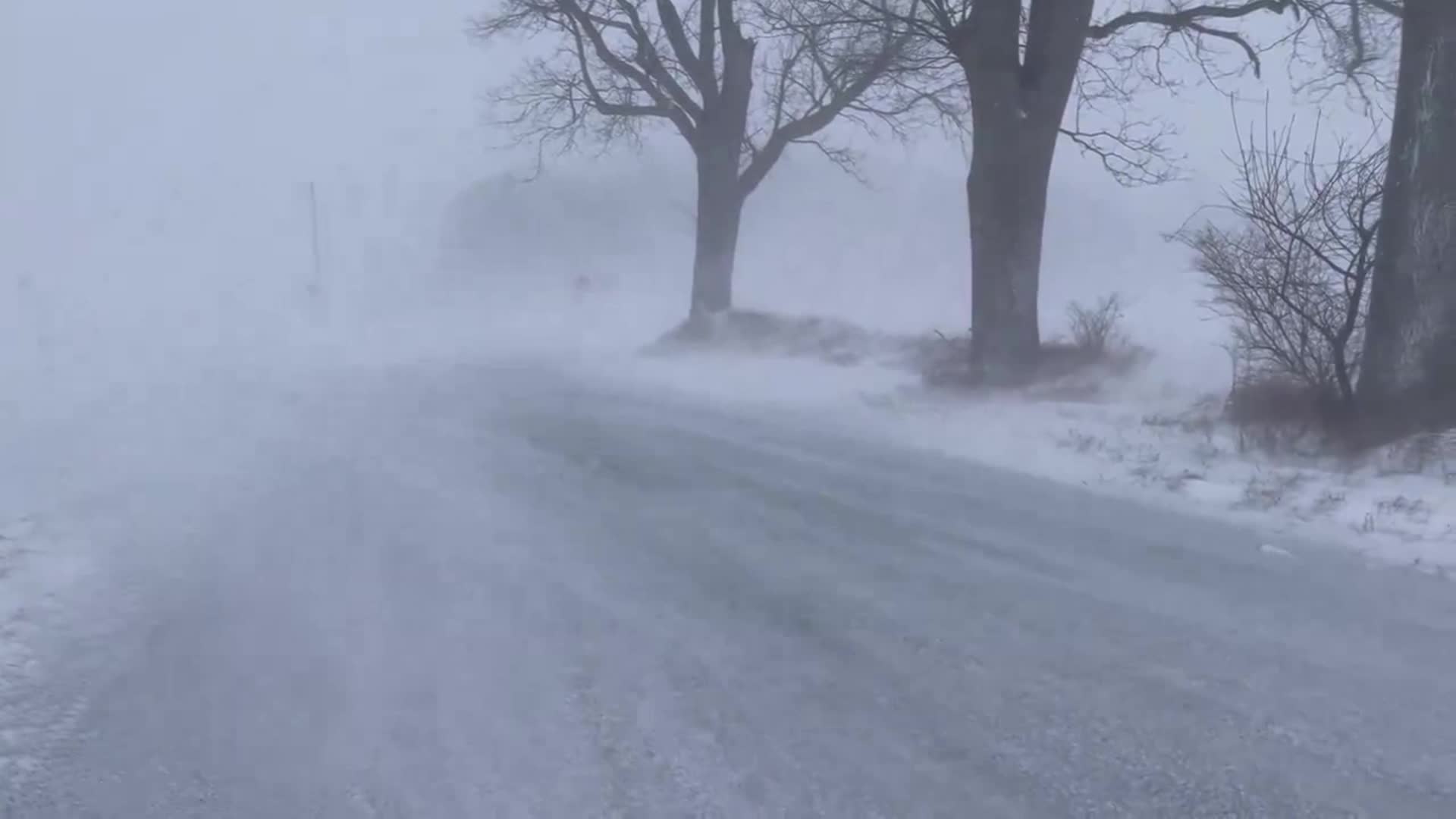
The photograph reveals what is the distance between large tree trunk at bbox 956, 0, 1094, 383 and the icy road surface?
16.8 feet

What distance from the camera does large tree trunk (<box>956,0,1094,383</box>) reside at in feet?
48.2

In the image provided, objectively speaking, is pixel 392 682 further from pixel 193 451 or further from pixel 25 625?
pixel 193 451

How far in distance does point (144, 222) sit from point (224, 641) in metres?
31.6

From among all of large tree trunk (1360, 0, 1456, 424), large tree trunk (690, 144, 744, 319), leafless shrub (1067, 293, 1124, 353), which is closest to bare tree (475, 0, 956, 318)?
large tree trunk (690, 144, 744, 319)

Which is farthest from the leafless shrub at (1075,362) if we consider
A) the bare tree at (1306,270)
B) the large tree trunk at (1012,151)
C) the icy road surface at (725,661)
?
the icy road surface at (725,661)

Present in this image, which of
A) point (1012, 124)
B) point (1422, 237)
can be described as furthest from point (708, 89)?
point (1422, 237)

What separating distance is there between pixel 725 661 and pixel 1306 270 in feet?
25.5

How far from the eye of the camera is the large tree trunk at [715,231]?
22.2 metres

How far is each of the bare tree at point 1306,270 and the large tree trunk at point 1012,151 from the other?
8.75 ft

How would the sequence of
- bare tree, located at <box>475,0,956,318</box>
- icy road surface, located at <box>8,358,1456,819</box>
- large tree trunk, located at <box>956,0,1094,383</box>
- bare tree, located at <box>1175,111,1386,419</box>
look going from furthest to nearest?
1. bare tree, located at <box>475,0,956,318</box>
2. large tree trunk, located at <box>956,0,1094,383</box>
3. bare tree, located at <box>1175,111,1386,419</box>
4. icy road surface, located at <box>8,358,1456,819</box>

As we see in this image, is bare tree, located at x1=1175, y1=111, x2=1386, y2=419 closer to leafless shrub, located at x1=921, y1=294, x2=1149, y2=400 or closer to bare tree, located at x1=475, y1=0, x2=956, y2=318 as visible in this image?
leafless shrub, located at x1=921, y1=294, x2=1149, y2=400

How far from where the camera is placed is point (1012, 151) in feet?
48.6

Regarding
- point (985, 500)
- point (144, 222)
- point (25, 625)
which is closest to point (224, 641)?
point (25, 625)

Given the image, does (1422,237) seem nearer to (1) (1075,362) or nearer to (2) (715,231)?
(1) (1075,362)
